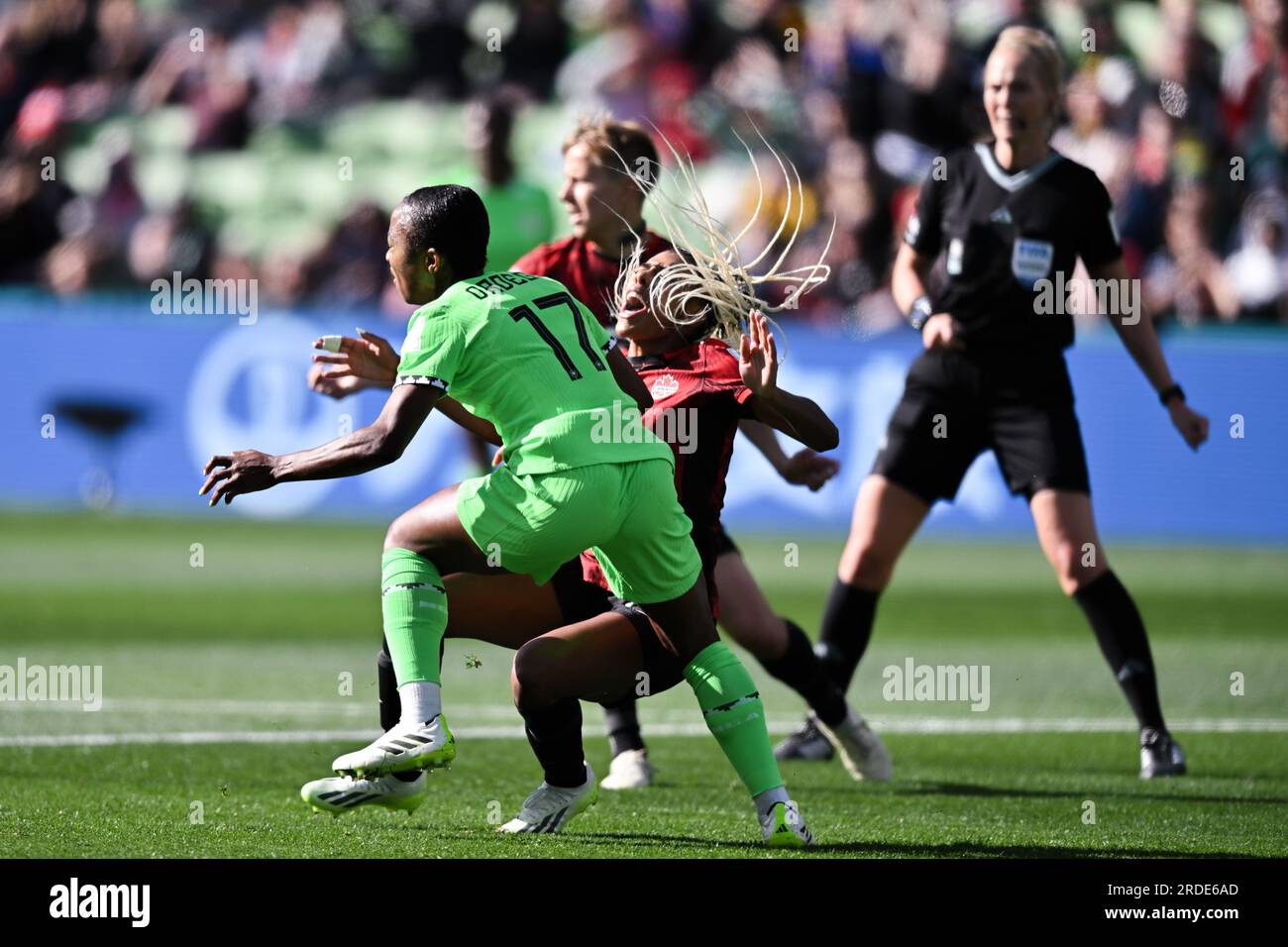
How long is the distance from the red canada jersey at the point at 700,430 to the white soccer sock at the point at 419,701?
2.14 feet

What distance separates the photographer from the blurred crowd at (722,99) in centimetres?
1636

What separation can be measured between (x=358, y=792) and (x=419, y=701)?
36cm

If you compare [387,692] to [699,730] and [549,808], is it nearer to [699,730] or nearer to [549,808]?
[549,808]

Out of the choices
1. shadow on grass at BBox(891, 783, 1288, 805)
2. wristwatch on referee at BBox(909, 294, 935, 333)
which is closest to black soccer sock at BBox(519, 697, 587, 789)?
shadow on grass at BBox(891, 783, 1288, 805)

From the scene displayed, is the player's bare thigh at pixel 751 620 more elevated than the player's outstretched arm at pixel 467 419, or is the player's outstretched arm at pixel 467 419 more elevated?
the player's outstretched arm at pixel 467 419

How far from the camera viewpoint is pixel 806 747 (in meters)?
7.64

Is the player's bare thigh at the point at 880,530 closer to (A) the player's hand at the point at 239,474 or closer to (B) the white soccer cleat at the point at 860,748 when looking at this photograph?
(B) the white soccer cleat at the point at 860,748

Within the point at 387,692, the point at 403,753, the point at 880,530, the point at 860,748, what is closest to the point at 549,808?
the point at 387,692

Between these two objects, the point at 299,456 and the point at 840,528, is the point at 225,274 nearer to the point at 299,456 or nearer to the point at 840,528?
the point at 840,528

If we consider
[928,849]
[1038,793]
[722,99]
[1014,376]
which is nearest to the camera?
[928,849]

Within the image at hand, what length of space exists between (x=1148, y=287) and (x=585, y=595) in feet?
37.8

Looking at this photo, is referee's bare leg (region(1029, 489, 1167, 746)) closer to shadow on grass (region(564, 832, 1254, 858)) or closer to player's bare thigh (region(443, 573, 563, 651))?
shadow on grass (region(564, 832, 1254, 858))

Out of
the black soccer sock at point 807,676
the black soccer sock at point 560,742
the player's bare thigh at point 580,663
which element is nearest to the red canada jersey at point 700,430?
the player's bare thigh at point 580,663
